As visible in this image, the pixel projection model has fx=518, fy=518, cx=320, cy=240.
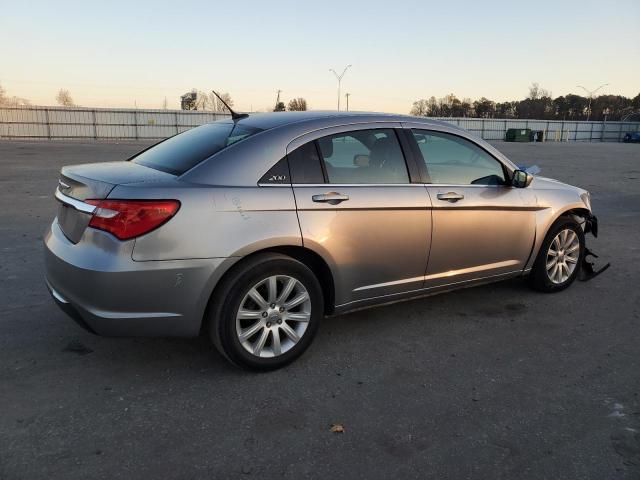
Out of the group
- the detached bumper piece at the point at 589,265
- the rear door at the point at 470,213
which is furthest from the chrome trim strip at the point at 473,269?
the detached bumper piece at the point at 589,265

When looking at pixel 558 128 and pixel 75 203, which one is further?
pixel 558 128

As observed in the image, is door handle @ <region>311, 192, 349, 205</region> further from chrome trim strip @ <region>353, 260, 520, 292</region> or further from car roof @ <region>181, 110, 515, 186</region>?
chrome trim strip @ <region>353, 260, 520, 292</region>

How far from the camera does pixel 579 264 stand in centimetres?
514

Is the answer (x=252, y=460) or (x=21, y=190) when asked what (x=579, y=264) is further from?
(x=21, y=190)

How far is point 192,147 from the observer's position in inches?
141

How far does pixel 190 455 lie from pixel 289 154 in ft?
6.07

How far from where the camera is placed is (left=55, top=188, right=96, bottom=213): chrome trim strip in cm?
296


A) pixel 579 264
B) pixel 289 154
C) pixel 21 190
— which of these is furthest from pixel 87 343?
pixel 21 190

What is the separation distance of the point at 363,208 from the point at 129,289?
157 centimetres

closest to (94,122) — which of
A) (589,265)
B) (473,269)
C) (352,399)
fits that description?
(589,265)

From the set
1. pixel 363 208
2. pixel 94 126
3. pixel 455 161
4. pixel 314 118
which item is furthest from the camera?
pixel 94 126

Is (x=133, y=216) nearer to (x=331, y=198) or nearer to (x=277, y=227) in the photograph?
(x=277, y=227)

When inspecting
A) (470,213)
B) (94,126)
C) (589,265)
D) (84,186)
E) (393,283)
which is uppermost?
(94,126)

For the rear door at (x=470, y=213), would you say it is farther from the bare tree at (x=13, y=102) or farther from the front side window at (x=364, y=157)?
the bare tree at (x=13, y=102)
